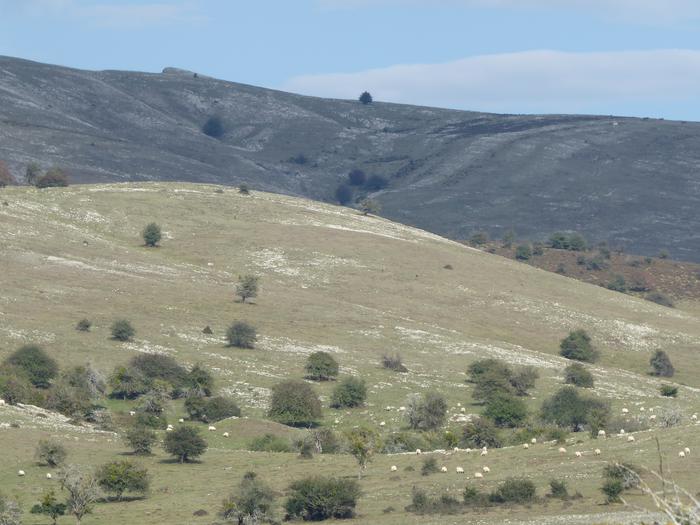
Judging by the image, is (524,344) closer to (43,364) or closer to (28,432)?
(43,364)

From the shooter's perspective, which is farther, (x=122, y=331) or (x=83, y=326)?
(x=83, y=326)

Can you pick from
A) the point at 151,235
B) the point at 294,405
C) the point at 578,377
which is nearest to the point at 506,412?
the point at 294,405

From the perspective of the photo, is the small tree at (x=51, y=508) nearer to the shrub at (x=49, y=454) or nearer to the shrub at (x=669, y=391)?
the shrub at (x=49, y=454)

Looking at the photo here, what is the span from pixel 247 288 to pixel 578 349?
24.9 m

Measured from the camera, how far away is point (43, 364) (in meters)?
73.7

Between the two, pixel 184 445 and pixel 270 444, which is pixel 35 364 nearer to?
pixel 270 444

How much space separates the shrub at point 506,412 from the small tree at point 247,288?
109 ft

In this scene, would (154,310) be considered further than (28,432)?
Yes

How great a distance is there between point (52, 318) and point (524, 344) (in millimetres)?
35096

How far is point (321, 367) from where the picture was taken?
8012 centimetres

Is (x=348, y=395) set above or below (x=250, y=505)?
below

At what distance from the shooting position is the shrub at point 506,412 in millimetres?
70312

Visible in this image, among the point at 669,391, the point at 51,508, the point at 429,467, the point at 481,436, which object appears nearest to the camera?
the point at 51,508

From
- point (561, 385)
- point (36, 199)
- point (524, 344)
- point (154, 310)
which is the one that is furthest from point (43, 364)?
point (36, 199)
